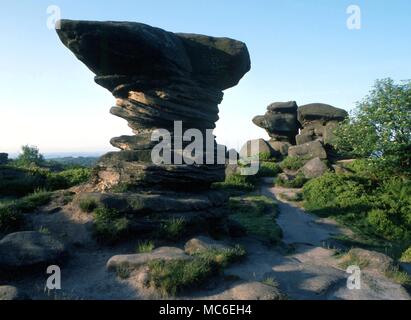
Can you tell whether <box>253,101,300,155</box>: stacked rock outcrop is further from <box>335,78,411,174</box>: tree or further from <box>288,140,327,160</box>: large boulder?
<box>335,78,411,174</box>: tree

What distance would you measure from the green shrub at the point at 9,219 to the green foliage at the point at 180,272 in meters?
5.39

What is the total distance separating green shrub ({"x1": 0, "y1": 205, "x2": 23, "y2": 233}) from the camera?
1179 cm

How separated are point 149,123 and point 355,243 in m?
10.8

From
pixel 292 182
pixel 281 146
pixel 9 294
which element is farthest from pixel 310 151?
pixel 9 294

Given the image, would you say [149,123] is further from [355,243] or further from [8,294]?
[355,243]

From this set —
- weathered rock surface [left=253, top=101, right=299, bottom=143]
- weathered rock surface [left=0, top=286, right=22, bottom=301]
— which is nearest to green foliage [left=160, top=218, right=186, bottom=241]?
weathered rock surface [left=0, top=286, right=22, bottom=301]

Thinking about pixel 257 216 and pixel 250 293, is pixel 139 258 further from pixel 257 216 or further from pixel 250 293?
pixel 257 216

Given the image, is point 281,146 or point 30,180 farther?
point 281,146

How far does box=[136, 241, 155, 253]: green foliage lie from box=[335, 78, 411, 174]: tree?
1926 cm

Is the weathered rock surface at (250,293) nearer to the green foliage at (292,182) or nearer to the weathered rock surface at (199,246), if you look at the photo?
the weathered rock surface at (199,246)

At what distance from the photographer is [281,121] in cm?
4500

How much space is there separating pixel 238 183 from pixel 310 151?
12.1m

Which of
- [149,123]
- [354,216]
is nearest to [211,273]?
[149,123]

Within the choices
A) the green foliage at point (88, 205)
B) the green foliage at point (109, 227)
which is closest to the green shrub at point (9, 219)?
the green foliage at point (88, 205)
